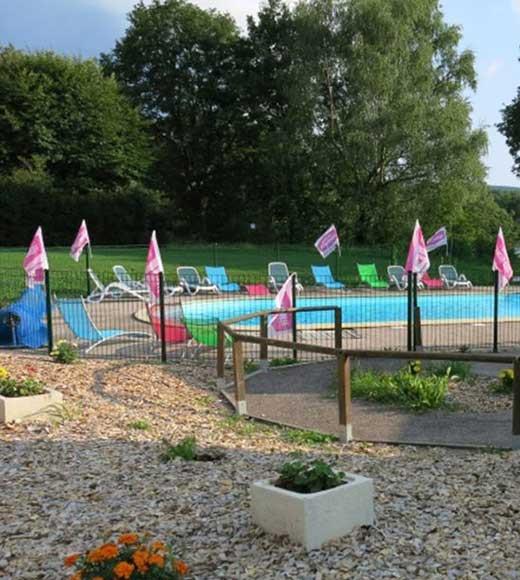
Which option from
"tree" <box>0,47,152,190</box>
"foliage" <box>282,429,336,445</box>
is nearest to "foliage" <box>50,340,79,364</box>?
"foliage" <box>282,429,336,445</box>

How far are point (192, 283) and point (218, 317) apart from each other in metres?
8.23

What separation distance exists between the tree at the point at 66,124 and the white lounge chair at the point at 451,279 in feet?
83.3

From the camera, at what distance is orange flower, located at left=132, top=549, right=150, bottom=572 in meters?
2.85

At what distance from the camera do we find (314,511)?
3.43 metres

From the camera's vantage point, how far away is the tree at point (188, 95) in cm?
5253

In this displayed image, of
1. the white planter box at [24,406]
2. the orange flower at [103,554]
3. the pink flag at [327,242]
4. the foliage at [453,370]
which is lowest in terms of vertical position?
the foliage at [453,370]

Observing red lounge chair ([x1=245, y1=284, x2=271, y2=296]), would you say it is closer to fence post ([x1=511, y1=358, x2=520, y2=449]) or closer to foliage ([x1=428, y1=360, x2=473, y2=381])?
foliage ([x1=428, y1=360, x2=473, y2=381])

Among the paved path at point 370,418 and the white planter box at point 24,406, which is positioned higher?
the white planter box at point 24,406

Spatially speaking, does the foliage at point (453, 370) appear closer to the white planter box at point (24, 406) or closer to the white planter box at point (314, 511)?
the white planter box at point (24, 406)

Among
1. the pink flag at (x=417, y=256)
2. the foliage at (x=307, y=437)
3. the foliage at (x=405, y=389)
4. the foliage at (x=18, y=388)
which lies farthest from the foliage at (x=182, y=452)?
the pink flag at (x=417, y=256)

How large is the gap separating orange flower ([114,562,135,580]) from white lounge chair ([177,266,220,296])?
775 inches

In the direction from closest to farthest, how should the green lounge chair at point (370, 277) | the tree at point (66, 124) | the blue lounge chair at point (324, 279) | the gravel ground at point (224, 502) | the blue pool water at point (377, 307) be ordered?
the gravel ground at point (224, 502), the blue pool water at point (377, 307), the blue lounge chair at point (324, 279), the green lounge chair at point (370, 277), the tree at point (66, 124)

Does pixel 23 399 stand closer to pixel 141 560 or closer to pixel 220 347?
pixel 220 347

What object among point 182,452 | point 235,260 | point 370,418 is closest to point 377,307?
point 370,418
